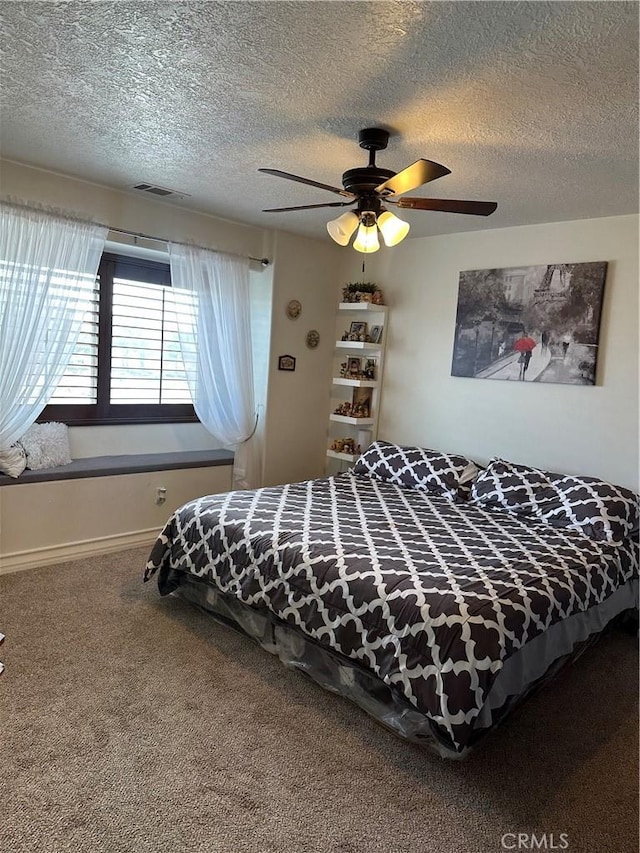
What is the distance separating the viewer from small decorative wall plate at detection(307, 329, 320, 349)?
16.0 ft

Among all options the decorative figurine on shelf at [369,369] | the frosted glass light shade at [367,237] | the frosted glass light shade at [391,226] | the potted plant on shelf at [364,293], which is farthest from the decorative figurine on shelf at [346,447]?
the frosted glass light shade at [391,226]

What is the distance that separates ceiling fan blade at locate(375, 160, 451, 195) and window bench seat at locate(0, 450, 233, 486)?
2612mm

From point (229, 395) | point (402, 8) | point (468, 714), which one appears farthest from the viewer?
point (229, 395)

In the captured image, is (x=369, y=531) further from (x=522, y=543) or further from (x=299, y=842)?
(x=299, y=842)

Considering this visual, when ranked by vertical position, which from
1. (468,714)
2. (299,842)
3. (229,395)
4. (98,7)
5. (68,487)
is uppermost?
(98,7)

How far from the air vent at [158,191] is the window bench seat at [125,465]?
184cm

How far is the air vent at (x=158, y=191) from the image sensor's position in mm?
3643

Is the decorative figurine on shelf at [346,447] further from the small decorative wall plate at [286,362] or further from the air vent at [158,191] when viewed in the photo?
the air vent at [158,191]

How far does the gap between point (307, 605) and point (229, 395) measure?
225cm

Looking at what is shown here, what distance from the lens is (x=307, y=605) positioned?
2586 millimetres

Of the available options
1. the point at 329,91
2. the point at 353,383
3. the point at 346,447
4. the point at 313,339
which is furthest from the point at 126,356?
the point at 329,91

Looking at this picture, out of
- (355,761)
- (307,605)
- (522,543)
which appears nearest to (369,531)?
(307,605)

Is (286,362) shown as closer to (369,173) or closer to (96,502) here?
(96,502)
